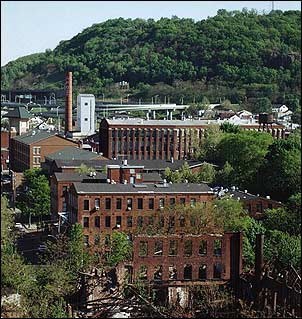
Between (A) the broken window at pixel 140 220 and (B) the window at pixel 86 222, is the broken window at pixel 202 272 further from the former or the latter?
(B) the window at pixel 86 222

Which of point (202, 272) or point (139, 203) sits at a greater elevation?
point (139, 203)

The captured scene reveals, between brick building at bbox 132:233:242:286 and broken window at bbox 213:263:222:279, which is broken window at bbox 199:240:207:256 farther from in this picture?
broken window at bbox 213:263:222:279

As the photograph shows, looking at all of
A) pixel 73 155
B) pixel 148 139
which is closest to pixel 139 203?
pixel 73 155

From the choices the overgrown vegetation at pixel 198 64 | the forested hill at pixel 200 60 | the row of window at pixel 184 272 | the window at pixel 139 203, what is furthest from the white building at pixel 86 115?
the row of window at pixel 184 272

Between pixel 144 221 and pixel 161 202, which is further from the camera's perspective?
pixel 161 202

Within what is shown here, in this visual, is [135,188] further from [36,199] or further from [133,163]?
A: [133,163]
